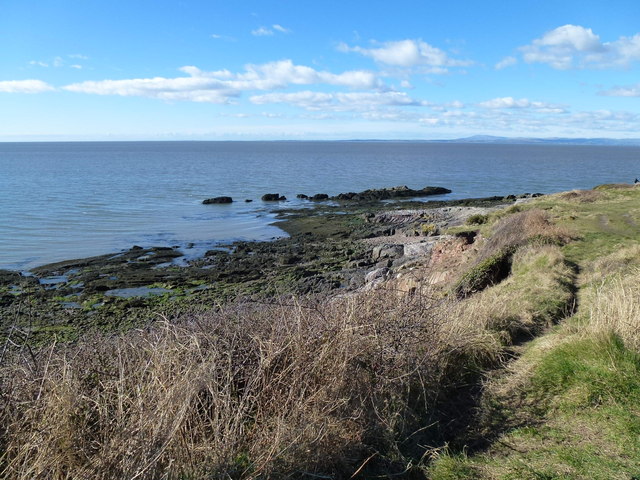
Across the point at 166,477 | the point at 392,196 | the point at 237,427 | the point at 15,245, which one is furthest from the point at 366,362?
the point at 392,196

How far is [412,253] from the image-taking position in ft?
80.7

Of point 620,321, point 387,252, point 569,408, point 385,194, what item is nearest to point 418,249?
point 387,252

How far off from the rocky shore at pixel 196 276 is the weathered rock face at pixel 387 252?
5 centimetres

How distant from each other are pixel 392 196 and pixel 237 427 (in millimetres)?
52449

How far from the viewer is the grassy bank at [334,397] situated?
398cm

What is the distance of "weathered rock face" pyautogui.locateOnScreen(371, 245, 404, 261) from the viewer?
82.6ft

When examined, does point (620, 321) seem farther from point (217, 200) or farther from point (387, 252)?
point (217, 200)

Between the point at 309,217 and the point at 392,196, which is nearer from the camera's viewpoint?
the point at 309,217

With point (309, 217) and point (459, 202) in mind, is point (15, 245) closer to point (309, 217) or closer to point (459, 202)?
point (309, 217)

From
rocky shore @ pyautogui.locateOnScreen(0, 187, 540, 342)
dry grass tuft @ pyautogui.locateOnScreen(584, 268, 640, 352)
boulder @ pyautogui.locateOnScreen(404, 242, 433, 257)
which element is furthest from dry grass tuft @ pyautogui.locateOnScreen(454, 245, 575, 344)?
boulder @ pyautogui.locateOnScreen(404, 242, 433, 257)

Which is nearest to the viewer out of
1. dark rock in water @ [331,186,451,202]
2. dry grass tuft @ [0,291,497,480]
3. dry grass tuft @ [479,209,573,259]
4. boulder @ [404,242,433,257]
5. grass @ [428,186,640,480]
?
dry grass tuft @ [0,291,497,480]

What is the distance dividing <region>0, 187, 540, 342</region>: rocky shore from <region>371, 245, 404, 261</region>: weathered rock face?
0.16ft

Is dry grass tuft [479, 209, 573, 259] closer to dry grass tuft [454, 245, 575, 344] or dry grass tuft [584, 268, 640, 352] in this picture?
dry grass tuft [454, 245, 575, 344]

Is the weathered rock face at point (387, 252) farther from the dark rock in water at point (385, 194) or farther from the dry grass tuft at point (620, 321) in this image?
the dark rock in water at point (385, 194)
